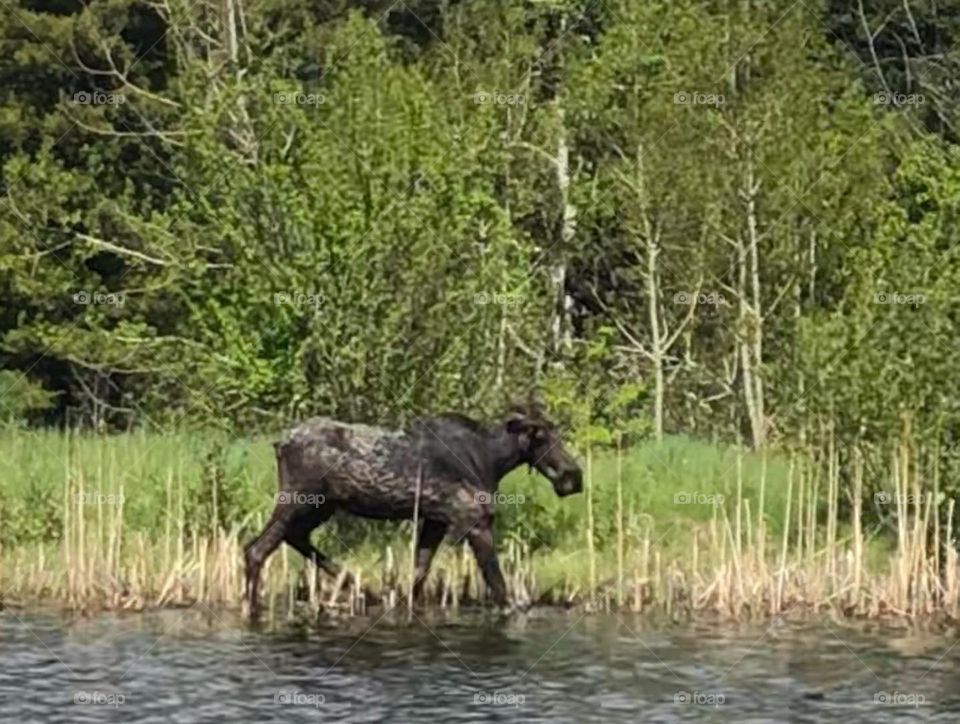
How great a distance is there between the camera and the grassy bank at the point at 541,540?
21859mm

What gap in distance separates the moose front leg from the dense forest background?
3180 millimetres

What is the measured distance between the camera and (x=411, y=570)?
2234cm

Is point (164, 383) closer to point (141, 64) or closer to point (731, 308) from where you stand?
point (731, 308)

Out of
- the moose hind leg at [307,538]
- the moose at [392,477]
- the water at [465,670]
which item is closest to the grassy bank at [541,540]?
the moose hind leg at [307,538]

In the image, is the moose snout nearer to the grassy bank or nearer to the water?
the grassy bank

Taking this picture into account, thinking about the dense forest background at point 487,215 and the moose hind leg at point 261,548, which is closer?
the moose hind leg at point 261,548

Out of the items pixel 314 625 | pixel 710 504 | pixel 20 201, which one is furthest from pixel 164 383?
pixel 314 625

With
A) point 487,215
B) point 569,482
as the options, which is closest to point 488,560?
point 569,482

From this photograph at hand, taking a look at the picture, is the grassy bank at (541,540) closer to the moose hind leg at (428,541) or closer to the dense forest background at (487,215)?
the moose hind leg at (428,541)

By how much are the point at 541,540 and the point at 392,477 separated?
111 inches

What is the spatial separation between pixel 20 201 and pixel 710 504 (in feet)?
56.8

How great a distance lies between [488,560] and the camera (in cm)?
2219

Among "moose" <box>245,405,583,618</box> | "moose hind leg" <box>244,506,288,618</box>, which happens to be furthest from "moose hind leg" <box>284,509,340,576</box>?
"moose hind leg" <box>244,506,288,618</box>

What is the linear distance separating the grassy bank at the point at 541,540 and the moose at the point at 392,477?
1.55 ft
